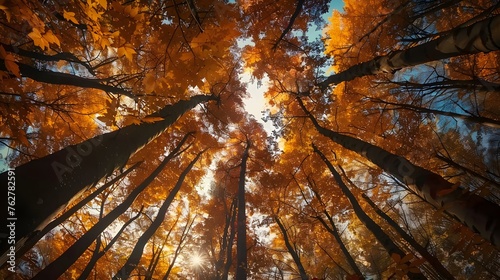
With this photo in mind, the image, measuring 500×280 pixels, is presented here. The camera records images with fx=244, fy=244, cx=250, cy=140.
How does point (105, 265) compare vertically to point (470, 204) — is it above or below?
above

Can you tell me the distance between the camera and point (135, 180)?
9.10 m

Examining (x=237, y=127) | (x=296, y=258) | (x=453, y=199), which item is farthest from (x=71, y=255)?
(x=237, y=127)

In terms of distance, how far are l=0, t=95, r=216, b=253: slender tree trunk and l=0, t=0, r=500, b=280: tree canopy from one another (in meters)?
0.01

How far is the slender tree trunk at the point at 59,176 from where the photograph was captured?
1232 millimetres

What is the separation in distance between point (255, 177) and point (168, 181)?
5.24 metres

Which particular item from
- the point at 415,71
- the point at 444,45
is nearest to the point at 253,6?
the point at 415,71

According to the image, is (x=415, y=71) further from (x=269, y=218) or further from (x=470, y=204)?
(x=269, y=218)

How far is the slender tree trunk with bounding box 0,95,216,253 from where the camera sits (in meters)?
1.23

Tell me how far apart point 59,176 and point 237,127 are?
1173cm

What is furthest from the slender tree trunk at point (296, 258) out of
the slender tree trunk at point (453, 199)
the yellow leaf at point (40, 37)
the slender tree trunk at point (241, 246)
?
the yellow leaf at point (40, 37)

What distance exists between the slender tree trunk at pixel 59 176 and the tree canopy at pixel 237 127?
0.01 metres

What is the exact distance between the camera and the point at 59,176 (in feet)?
4.79

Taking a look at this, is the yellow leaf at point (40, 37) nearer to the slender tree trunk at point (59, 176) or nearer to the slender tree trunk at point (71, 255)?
the slender tree trunk at point (59, 176)

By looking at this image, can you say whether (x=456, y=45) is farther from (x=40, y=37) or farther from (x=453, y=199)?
(x=40, y=37)
